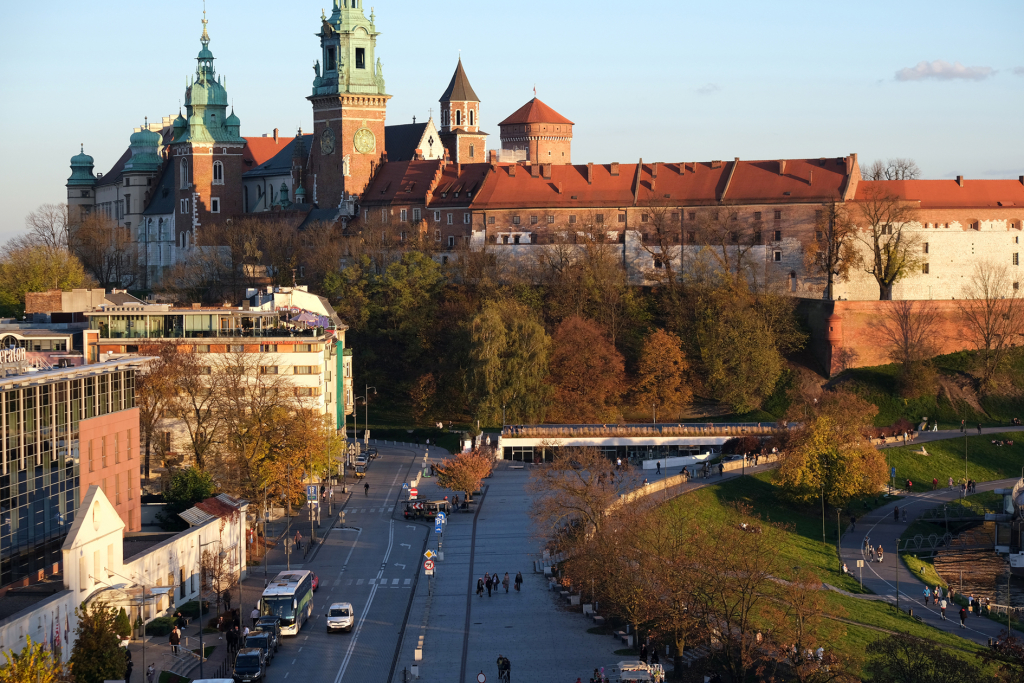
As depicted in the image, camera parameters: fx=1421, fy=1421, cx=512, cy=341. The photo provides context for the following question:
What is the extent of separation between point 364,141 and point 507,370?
4013 centimetres

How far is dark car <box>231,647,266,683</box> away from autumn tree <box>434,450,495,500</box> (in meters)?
26.0

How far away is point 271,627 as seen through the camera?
132ft

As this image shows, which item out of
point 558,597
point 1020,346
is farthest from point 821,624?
point 1020,346

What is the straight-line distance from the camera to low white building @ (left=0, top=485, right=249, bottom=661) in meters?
35.8

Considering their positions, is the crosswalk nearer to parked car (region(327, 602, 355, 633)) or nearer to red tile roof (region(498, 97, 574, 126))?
parked car (region(327, 602, 355, 633))

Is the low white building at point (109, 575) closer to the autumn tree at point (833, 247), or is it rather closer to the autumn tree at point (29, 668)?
the autumn tree at point (29, 668)

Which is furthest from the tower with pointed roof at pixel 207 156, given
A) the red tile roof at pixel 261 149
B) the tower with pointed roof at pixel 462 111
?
the tower with pointed roof at pixel 462 111

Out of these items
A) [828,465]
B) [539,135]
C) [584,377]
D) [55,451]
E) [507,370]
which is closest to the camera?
[55,451]

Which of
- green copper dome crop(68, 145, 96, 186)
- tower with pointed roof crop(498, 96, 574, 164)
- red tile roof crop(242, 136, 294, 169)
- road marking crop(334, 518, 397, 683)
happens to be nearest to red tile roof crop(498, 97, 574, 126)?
tower with pointed roof crop(498, 96, 574, 164)

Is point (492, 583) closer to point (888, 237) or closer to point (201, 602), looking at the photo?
point (201, 602)

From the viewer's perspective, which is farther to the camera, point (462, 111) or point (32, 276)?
point (462, 111)

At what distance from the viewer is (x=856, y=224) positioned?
95688 mm

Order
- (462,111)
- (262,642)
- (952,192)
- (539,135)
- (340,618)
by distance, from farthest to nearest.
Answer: (462,111), (539,135), (952,192), (340,618), (262,642)

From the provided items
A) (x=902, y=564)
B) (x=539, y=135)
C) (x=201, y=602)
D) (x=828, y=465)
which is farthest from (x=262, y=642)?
(x=539, y=135)
